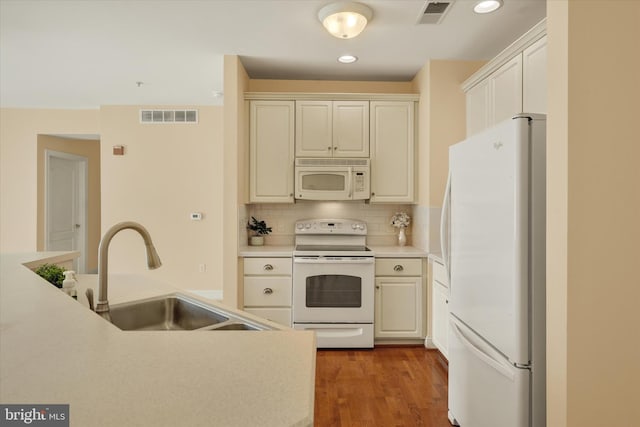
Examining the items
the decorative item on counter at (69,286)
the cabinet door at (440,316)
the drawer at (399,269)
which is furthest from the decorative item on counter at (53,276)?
the cabinet door at (440,316)

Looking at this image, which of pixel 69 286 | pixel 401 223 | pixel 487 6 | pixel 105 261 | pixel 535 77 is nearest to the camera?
pixel 105 261

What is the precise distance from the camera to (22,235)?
5574 mm

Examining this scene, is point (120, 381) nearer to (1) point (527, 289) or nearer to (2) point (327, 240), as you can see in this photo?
(1) point (527, 289)

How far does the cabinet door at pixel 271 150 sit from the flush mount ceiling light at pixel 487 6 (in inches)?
71.6

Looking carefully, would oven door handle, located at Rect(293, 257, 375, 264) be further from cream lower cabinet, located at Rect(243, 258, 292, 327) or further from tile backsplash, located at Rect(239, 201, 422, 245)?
tile backsplash, located at Rect(239, 201, 422, 245)

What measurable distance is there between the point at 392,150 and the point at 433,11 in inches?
56.8

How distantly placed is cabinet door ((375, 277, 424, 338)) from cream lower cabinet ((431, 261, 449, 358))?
0.13 m

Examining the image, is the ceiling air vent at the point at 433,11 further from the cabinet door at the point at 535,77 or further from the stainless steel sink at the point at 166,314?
the stainless steel sink at the point at 166,314

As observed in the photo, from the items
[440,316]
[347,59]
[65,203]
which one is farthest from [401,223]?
[65,203]

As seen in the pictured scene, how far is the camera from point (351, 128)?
3934 mm

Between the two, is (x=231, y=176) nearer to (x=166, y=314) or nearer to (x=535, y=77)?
(x=166, y=314)

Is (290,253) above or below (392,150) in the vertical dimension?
below

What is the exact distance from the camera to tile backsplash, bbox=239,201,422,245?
4.23 m

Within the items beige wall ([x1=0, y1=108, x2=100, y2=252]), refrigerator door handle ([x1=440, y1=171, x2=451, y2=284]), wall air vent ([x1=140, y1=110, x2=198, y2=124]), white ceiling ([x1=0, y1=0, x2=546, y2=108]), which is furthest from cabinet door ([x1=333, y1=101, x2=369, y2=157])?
beige wall ([x1=0, y1=108, x2=100, y2=252])
